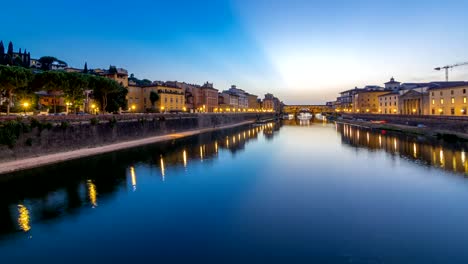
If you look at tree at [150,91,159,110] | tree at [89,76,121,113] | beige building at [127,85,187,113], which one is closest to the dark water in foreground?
tree at [89,76,121,113]

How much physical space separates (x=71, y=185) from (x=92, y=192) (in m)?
2.89

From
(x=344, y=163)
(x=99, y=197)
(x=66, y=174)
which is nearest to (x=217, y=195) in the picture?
(x=99, y=197)

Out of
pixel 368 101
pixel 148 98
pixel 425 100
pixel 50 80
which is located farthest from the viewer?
pixel 368 101

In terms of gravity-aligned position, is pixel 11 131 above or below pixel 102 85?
below

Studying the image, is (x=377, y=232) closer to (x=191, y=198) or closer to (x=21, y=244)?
(x=191, y=198)

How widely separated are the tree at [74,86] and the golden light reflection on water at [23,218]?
27.3 meters

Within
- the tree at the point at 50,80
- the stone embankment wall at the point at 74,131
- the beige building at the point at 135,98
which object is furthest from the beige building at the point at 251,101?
the tree at the point at 50,80

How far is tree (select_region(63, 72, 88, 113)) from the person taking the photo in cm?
4181

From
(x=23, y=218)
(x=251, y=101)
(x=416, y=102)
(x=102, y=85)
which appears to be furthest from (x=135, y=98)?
(x=251, y=101)

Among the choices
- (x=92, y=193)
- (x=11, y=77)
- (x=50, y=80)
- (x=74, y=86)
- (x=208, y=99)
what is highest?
(x=208, y=99)

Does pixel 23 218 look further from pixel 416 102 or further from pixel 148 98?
pixel 416 102

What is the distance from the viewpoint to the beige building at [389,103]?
9869cm

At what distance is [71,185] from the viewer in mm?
23484

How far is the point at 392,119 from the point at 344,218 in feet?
241
